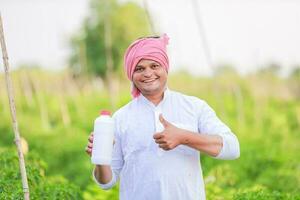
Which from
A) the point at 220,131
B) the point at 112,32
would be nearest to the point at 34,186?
the point at 220,131

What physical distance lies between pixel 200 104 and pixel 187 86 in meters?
20.4

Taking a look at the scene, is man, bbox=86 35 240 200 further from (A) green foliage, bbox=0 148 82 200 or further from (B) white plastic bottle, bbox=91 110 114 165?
(A) green foliage, bbox=0 148 82 200

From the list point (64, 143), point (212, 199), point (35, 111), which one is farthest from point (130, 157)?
point (35, 111)

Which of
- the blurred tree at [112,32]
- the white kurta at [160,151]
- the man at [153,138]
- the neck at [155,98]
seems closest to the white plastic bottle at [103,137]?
the man at [153,138]

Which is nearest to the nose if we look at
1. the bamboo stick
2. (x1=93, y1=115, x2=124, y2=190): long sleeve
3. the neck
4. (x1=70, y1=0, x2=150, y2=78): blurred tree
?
the neck

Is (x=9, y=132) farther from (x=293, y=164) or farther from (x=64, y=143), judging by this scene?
(x=293, y=164)

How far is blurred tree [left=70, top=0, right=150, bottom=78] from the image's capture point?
105 ft

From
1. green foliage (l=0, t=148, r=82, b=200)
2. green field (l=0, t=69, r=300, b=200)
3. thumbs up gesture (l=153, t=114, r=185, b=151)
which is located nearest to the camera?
thumbs up gesture (l=153, t=114, r=185, b=151)

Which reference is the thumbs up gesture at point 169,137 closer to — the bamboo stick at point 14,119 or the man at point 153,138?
the man at point 153,138

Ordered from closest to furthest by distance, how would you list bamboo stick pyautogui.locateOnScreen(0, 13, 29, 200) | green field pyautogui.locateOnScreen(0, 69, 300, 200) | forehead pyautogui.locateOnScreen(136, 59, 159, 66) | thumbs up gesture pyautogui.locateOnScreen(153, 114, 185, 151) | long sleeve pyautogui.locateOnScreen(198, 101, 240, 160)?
1. thumbs up gesture pyautogui.locateOnScreen(153, 114, 185, 151)
2. long sleeve pyautogui.locateOnScreen(198, 101, 240, 160)
3. forehead pyautogui.locateOnScreen(136, 59, 159, 66)
4. bamboo stick pyautogui.locateOnScreen(0, 13, 29, 200)
5. green field pyautogui.locateOnScreen(0, 69, 300, 200)

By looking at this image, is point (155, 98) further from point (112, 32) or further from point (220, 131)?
point (112, 32)

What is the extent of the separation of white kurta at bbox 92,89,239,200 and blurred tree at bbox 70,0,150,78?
91.5ft

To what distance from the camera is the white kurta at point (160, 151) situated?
284 cm

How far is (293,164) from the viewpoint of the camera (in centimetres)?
775
